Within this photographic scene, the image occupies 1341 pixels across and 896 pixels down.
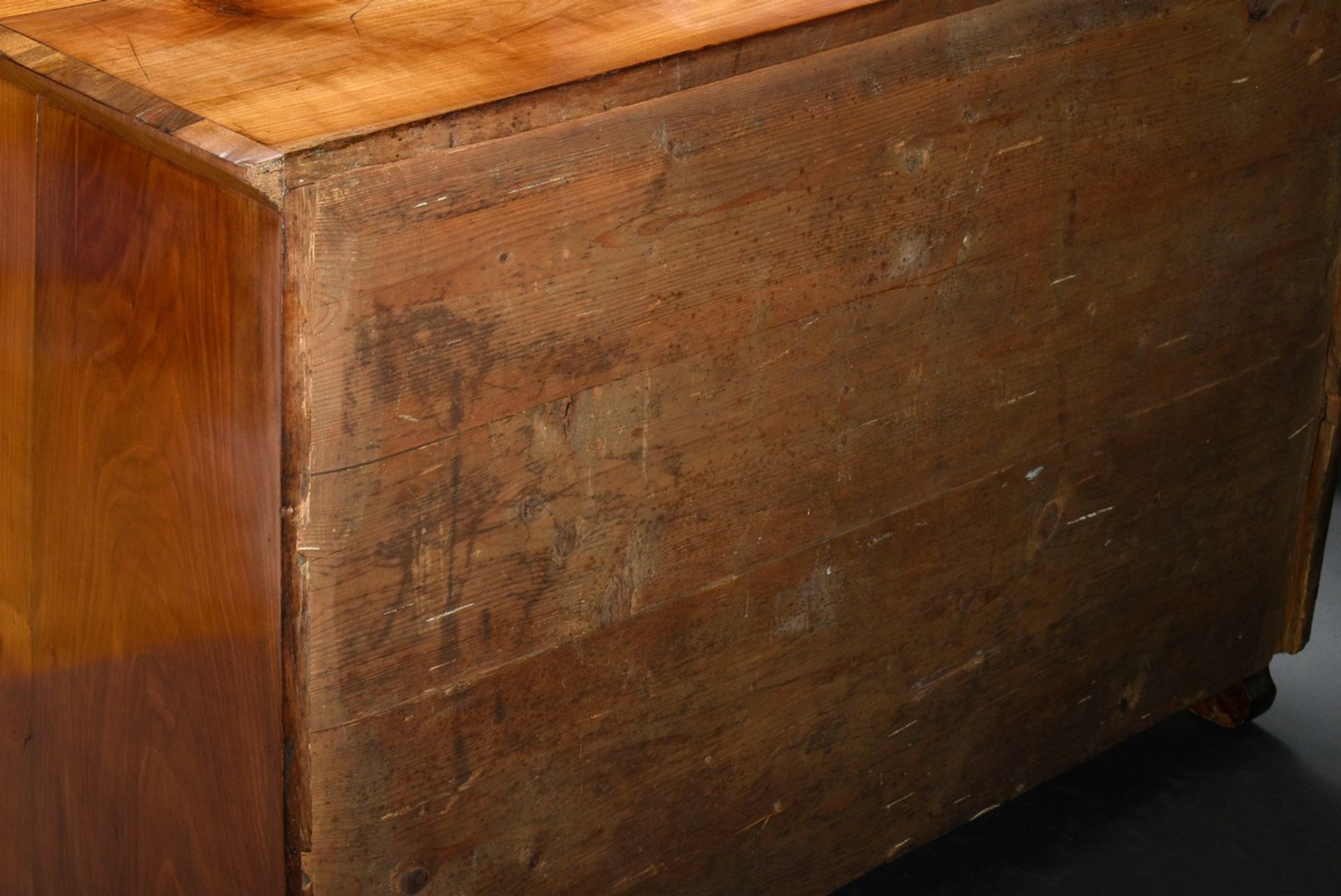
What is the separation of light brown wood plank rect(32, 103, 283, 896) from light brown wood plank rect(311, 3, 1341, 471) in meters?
0.08

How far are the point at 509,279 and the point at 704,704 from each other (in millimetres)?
428

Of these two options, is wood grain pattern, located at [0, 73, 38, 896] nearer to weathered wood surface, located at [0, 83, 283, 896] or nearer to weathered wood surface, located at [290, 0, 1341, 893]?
weathered wood surface, located at [0, 83, 283, 896]

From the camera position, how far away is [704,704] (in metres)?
1.48

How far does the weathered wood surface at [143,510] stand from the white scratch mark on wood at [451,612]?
110mm

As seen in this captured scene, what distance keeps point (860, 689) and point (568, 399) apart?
47 centimetres

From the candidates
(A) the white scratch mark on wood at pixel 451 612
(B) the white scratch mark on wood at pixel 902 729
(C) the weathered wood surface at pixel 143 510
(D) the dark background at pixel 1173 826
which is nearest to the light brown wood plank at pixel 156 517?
(C) the weathered wood surface at pixel 143 510

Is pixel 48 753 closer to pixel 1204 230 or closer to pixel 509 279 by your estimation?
pixel 509 279

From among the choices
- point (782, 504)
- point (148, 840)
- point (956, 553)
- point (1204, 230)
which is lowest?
point (148, 840)

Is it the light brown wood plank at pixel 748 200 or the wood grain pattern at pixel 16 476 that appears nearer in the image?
the light brown wood plank at pixel 748 200

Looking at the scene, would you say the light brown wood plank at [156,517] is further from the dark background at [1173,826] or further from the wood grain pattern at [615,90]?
the dark background at [1173,826]

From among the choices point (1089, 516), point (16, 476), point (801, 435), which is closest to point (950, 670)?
point (1089, 516)

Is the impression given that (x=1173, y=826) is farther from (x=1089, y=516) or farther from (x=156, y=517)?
(x=156, y=517)

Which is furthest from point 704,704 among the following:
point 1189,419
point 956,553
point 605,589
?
point 1189,419

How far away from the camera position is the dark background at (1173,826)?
72.8 inches
